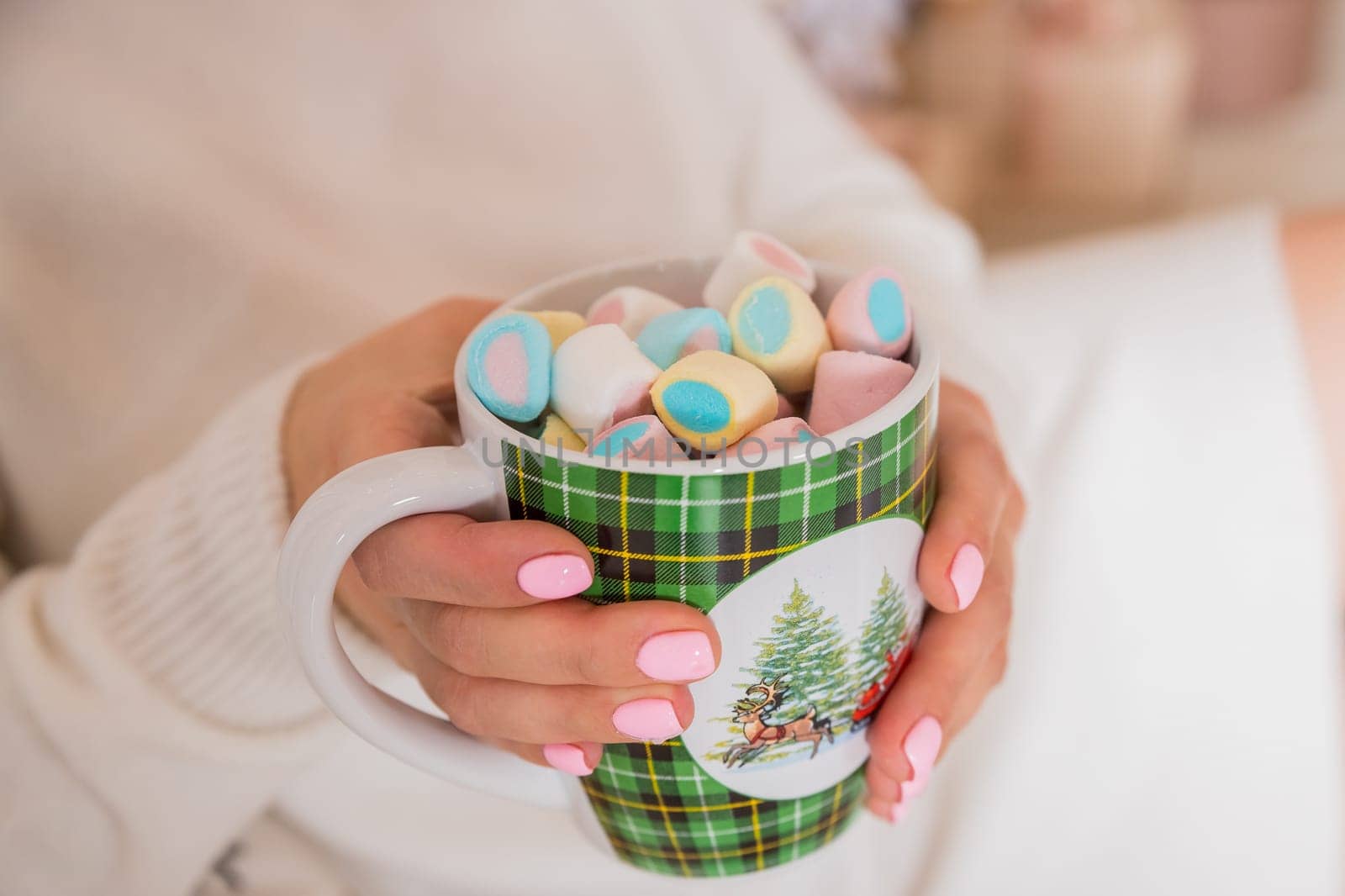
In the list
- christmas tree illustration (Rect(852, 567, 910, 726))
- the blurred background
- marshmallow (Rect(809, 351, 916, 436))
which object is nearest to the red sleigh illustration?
christmas tree illustration (Rect(852, 567, 910, 726))

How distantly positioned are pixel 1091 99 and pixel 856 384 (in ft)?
4.74

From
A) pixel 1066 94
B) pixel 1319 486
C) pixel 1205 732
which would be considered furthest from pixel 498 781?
pixel 1066 94

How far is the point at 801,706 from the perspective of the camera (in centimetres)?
40

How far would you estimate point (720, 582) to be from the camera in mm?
360

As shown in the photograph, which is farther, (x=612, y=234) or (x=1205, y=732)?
(x=612, y=234)

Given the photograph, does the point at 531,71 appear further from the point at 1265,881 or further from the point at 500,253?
the point at 1265,881

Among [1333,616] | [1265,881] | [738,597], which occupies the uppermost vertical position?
[738,597]

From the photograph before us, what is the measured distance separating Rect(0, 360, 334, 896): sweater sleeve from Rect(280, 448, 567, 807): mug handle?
145mm

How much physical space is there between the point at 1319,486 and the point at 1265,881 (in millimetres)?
274

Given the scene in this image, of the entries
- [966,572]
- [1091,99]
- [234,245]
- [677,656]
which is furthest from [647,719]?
[1091,99]

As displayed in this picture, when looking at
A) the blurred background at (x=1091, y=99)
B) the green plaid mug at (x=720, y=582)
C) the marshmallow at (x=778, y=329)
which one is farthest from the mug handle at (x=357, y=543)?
the blurred background at (x=1091, y=99)

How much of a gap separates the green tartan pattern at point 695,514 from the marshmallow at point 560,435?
18 millimetres

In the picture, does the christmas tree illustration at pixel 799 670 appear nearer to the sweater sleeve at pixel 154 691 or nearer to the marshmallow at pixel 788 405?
the marshmallow at pixel 788 405

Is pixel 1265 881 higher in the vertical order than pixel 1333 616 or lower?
lower
